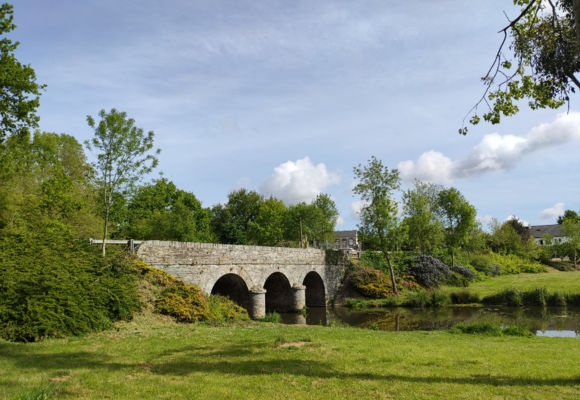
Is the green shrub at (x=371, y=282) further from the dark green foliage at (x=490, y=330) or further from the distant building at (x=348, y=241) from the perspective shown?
the distant building at (x=348, y=241)

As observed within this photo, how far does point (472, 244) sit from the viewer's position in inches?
1767

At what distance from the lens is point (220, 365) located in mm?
7254

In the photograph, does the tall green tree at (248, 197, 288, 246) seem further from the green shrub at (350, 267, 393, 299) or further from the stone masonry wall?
the stone masonry wall

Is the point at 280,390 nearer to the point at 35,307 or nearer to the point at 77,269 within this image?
the point at 35,307

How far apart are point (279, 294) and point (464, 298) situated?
464 inches

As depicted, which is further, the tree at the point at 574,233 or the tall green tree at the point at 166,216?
the tree at the point at 574,233

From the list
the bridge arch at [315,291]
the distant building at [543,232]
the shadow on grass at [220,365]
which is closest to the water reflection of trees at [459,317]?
the bridge arch at [315,291]

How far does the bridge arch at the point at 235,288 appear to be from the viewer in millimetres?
20531

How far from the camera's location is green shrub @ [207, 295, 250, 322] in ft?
49.2

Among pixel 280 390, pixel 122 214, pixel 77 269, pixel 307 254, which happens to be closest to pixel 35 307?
pixel 77 269

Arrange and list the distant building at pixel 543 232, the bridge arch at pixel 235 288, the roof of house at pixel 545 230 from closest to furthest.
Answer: the bridge arch at pixel 235 288 < the distant building at pixel 543 232 < the roof of house at pixel 545 230

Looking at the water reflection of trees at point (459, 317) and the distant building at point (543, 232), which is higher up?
the distant building at point (543, 232)

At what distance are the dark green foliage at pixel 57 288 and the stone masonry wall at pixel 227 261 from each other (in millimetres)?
2223

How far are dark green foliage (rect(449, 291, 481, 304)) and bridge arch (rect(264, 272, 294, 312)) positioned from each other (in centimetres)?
1039
